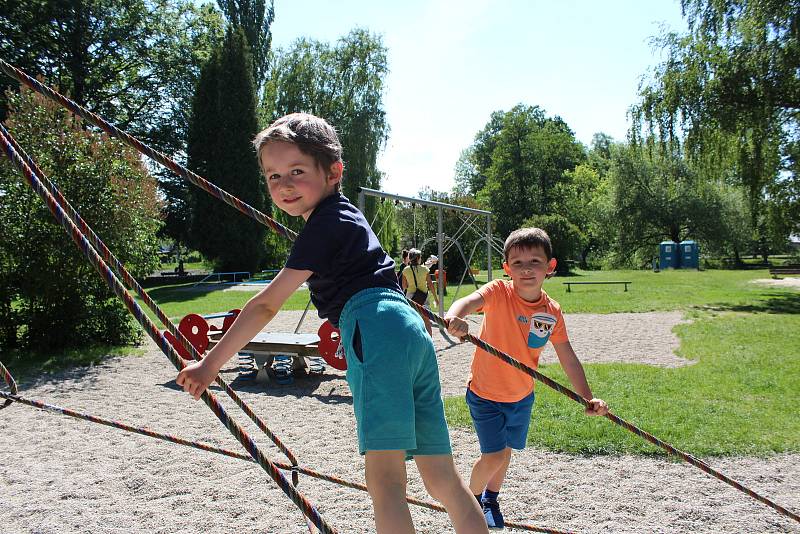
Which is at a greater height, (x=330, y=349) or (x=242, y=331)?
(x=242, y=331)

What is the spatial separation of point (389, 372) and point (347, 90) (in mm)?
31798

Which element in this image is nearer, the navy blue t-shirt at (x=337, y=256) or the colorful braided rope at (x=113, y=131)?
the navy blue t-shirt at (x=337, y=256)

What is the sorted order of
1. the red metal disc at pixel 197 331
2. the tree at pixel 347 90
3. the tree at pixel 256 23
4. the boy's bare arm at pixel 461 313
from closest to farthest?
the boy's bare arm at pixel 461 313 → the red metal disc at pixel 197 331 → the tree at pixel 347 90 → the tree at pixel 256 23

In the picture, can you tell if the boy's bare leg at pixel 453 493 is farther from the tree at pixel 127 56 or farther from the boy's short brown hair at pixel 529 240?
the tree at pixel 127 56

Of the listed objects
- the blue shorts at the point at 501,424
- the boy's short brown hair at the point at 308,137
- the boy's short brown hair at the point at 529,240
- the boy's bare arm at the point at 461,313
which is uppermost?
the boy's short brown hair at the point at 308,137

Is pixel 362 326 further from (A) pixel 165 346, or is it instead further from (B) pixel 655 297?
(B) pixel 655 297

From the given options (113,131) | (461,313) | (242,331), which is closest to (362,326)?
(242,331)

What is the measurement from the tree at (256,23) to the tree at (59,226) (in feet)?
89.3

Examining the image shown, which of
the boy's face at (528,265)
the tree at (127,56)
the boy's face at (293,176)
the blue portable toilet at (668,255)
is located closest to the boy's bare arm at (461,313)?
the boy's face at (528,265)

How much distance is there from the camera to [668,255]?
4422 centimetres

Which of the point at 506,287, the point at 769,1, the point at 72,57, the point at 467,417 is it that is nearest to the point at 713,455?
the point at 467,417

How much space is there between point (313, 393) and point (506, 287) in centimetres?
484

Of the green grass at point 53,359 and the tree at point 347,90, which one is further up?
the tree at point 347,90

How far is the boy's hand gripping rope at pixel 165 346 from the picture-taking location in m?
1.70
